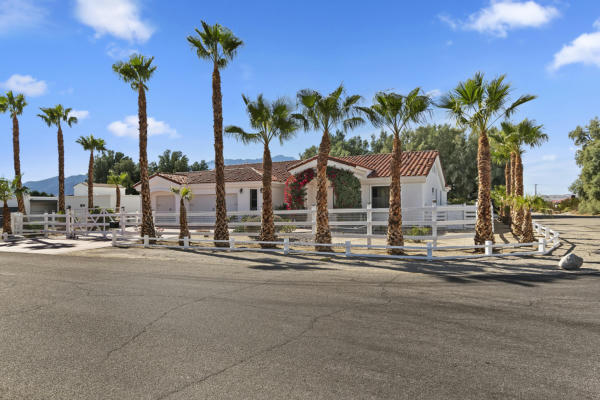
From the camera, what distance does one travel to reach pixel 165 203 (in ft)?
108

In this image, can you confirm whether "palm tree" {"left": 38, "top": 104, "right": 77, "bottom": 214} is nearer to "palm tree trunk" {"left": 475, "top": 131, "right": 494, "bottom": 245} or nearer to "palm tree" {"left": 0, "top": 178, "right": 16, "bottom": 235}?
"palm tree" {"left": 0, "top": 178, "right": 16, "bottom": 235}

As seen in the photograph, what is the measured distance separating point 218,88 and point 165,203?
59.7 feet

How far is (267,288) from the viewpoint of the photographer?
8.48 metres

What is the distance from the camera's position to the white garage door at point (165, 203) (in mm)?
32438

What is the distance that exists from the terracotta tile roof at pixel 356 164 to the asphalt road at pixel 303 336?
15.8 meters

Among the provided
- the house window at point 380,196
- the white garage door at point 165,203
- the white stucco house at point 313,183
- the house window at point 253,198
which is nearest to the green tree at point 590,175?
the white stucco house at point 313,183

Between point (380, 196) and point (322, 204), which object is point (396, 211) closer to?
point (322, 204)

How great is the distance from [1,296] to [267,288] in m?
5.51

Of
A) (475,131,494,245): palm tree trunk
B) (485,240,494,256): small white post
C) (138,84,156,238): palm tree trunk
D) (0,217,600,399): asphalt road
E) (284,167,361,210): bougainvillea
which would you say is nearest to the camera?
(0,217,600,399): asphalt road

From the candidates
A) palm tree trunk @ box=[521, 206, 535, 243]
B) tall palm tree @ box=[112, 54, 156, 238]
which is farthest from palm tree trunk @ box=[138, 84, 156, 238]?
palm tree trunk @ box=[521, 206, 535, 243]

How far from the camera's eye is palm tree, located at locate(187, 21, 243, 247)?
16953mm

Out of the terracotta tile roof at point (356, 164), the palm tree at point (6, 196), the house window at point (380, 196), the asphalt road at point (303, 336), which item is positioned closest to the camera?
the asphalt road at point (303, 336)

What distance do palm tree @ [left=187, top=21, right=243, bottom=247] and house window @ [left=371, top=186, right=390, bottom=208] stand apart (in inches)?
476

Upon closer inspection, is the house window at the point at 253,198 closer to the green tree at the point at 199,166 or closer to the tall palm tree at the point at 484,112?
the tall palm tree at the point at 484,112
